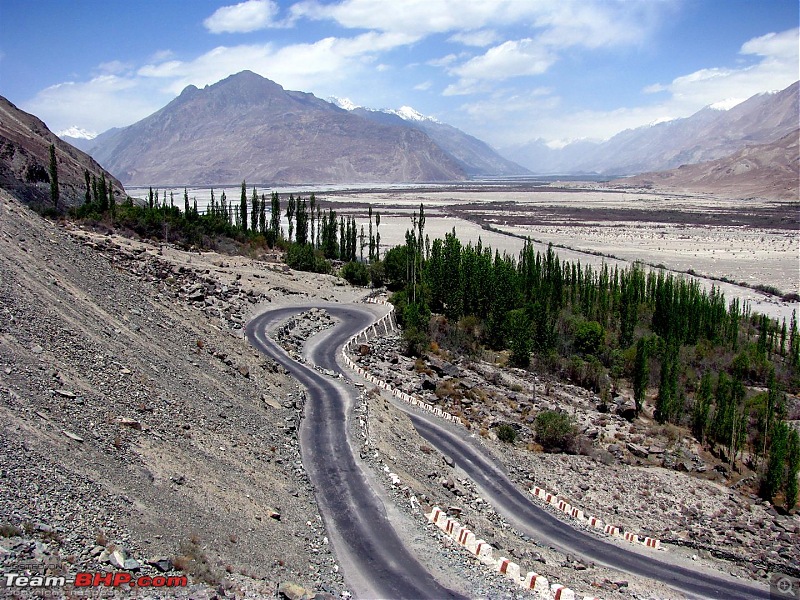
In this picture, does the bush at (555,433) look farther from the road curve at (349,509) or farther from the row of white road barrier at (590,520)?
the road curve at (349,509)

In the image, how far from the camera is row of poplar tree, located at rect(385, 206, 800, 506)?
42.9 meters

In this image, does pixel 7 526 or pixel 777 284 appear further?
pixel 777 284

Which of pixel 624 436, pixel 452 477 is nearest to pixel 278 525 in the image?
pixel 452 477

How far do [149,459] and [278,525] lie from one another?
393cm

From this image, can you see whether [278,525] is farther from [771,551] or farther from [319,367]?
[771,551]

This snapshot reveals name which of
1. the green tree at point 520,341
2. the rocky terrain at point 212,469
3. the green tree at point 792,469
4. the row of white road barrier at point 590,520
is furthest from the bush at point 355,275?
the green tree at point 792,469

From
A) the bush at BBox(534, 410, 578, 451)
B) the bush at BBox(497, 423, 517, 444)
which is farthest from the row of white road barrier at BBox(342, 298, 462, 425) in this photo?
the bush at BBox(534, 410, 578, 451)

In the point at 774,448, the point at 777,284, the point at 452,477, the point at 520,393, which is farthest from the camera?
the point at 777,284

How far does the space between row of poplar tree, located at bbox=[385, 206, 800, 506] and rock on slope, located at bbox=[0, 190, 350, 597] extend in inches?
1015

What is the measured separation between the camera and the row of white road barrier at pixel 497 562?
1720 centimetres

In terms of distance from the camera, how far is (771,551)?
27.5 m

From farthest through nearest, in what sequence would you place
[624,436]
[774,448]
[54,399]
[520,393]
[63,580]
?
[520,393] → [624,436] → [774,448] → [54,399] → [63,580]

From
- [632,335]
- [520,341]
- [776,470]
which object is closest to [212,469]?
[776,470]

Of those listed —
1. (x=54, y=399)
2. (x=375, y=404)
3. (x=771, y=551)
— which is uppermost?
(x=54, y=399)
